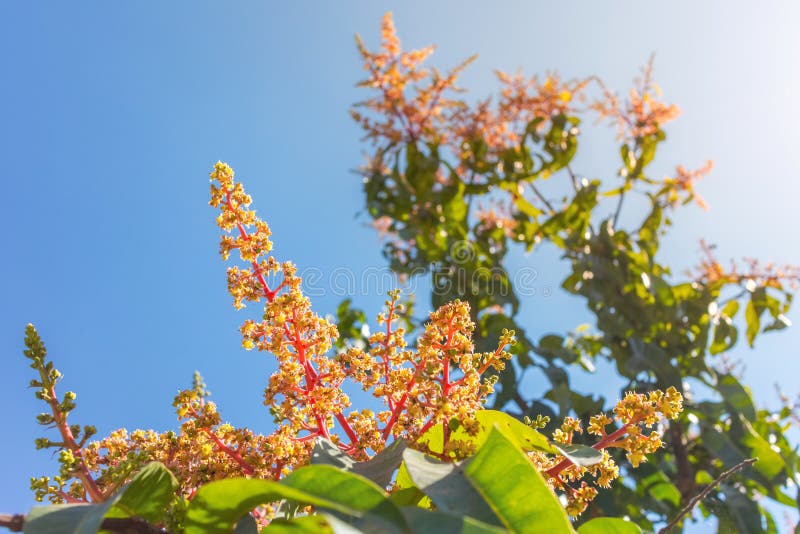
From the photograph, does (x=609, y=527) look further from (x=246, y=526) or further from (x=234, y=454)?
(x=234, y=454)

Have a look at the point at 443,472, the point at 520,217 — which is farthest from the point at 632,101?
the point at 443,472

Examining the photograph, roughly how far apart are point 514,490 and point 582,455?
0.30 m

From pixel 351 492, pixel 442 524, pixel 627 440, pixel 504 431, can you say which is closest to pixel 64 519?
pixel 351 492

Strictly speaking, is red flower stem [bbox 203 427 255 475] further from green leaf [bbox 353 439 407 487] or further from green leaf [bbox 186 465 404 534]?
green leaf [bbox 186 465 404 534]

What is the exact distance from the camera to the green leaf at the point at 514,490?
72 cm

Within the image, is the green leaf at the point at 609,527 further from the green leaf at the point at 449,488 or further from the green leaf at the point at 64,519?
the green leaf at the point at 64,519

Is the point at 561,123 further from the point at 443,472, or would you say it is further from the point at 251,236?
the point at 443,472

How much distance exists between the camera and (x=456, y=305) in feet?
4.15

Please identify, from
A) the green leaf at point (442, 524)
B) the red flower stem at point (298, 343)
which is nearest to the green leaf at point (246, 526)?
the green leaf at point (442, 524)

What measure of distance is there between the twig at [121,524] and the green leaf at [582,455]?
1.91 ft

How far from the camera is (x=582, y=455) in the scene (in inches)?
39.6

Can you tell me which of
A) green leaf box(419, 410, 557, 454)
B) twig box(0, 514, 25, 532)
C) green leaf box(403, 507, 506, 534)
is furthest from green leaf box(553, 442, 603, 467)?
twig box(0, 514, 25, 532)

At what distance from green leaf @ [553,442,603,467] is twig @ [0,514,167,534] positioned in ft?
1.91

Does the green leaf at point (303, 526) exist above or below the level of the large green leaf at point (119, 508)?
below
